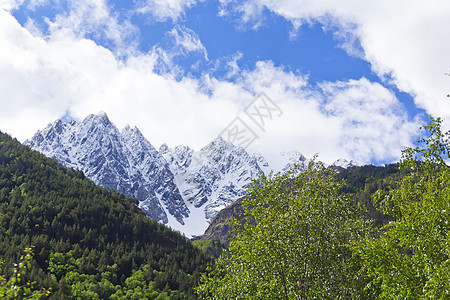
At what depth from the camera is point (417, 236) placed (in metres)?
17.1

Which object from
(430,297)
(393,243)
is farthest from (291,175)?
(430,297)

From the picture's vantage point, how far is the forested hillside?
68.3m

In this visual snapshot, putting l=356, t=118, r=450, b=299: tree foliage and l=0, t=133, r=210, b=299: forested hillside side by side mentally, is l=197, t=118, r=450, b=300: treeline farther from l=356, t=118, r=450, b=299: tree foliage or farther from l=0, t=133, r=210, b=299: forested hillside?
l=0, t=133, r=210, b=299: forested hillside

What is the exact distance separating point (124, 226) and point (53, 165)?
1745 inches

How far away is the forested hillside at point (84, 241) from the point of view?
68.3m

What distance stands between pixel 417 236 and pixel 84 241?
82054 mm

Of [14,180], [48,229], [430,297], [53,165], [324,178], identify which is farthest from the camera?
[53,165]

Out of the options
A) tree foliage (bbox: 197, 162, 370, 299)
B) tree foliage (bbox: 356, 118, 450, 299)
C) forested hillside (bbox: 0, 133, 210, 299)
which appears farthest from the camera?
forested hillside (bbox: 0, 133, 210, 299)

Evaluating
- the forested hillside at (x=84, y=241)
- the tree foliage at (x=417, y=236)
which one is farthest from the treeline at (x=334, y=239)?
the forested hillside at (x=84, y=241)

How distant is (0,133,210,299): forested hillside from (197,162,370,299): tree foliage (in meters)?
45.7

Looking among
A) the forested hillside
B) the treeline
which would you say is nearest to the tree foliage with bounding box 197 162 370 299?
the treeline

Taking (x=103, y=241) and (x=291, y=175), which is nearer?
(x=291, y=175)

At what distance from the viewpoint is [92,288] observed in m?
65.0

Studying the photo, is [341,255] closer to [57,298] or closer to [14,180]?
[57,298]
